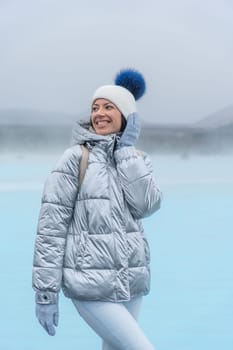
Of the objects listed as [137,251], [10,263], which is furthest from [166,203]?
[137,251]

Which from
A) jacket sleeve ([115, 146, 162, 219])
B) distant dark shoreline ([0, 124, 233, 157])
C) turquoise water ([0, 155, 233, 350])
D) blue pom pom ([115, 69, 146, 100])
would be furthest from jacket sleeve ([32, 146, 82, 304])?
distant dark shoreline ([0, 124, 233, 157])

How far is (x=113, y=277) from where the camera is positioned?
6.59 ft

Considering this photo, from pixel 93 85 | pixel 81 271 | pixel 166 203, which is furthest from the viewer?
pixel 93 85

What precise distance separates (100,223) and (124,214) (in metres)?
0.07

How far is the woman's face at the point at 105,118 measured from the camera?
2.13 metres

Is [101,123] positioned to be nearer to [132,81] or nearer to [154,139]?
[132,81]

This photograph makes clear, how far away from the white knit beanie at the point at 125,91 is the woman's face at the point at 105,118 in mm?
12

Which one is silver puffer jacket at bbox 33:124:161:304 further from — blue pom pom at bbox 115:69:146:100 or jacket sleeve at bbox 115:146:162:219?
blue pom pom at bbox 115:69:146:100

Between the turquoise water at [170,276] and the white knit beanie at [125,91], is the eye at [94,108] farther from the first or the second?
the turquoise water at [170,276]

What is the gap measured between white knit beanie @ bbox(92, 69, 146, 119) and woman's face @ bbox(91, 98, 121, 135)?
1cm

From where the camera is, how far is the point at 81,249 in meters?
2.01

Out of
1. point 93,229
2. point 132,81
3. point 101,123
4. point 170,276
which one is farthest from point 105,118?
point 170,276

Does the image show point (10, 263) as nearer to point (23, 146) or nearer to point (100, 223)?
point (100, 223)

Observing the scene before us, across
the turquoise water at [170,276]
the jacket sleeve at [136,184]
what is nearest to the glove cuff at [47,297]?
the jacket sleeve at [136,184]
